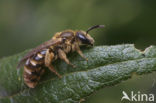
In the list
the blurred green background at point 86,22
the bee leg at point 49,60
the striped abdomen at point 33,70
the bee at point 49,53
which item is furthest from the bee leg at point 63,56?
the blurred green background at point 86,22

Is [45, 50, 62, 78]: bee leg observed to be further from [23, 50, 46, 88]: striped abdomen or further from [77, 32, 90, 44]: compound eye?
[77, 32, 90, 44]: compound eye

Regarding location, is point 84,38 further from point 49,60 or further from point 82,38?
point 49,60

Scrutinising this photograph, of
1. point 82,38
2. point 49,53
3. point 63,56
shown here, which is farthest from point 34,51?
point 82,38

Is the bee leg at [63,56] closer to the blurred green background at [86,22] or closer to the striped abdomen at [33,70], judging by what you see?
the striped abdomen at [33,70]

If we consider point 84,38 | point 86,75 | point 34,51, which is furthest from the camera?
point 84,38

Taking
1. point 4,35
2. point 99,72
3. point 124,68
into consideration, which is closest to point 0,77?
point 99,72

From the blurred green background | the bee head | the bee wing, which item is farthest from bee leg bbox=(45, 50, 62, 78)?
the blurred green background

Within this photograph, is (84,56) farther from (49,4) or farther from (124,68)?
(49,4)

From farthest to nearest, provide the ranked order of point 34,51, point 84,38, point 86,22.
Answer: point 86,22, point 84,38, point 34,51
